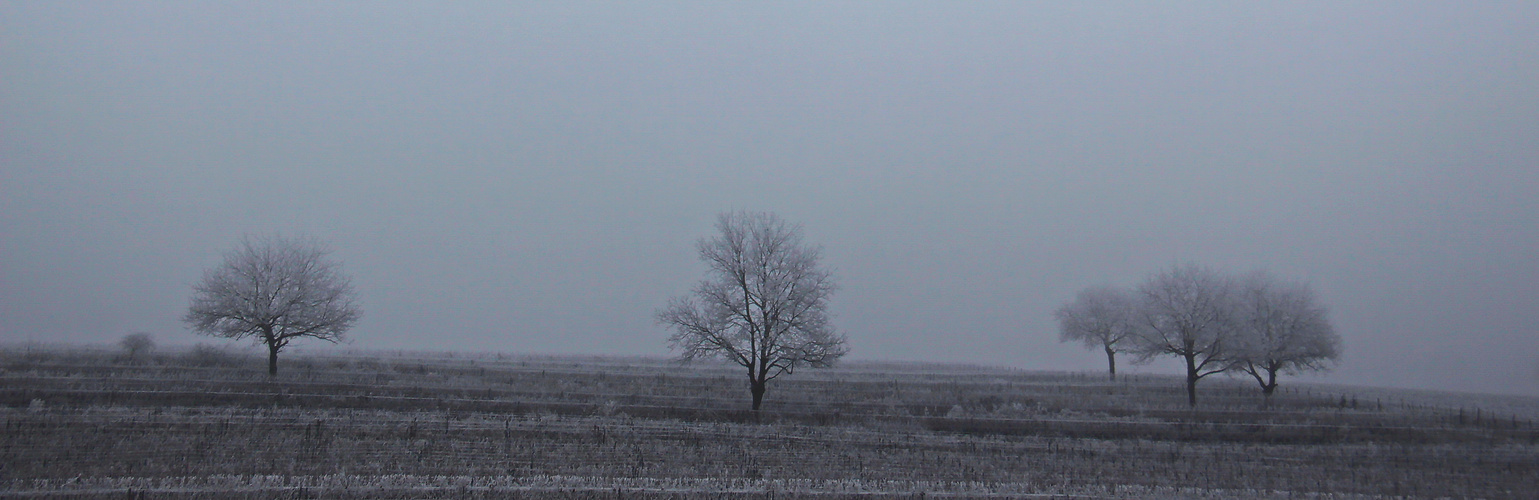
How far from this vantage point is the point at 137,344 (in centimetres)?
4419

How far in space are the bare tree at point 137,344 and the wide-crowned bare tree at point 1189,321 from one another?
174ft

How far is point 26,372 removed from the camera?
32.8 m

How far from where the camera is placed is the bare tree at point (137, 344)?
141 feet

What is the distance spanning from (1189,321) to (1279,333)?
8.20 meters

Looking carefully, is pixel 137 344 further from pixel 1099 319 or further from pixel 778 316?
pixel 1099 319

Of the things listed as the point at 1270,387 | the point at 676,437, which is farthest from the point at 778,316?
the point at 1270,387

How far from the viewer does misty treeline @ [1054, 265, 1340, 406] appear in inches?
1634

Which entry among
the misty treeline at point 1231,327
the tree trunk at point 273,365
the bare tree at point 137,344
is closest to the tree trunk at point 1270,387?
the misty treeline at point 1231,327

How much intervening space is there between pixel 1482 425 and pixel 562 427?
34.5 m

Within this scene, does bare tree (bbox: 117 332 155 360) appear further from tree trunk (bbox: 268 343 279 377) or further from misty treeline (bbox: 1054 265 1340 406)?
misty treeline (bbox: 1054 265 1340 406)

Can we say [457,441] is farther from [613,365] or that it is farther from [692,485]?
[613,365]

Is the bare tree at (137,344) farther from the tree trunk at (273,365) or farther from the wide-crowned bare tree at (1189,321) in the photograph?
the wide-crowned bare tree at (1189,321)

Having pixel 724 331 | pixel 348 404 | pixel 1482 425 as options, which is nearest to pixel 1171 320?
pixel 1482 425

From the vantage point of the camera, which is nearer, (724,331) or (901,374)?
(724,331)
